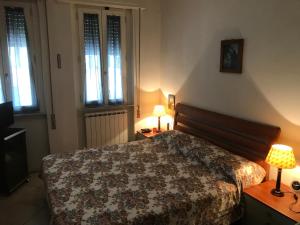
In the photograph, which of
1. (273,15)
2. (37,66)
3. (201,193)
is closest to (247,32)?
(273,15)

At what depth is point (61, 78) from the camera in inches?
145

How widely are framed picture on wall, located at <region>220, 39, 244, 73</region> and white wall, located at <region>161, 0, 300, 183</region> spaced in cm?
6

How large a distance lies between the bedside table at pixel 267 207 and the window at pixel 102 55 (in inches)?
99.4

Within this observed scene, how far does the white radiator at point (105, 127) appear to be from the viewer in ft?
13.0

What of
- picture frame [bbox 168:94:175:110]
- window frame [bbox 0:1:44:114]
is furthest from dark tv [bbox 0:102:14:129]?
picture frame [bbox 168:94:175:110]

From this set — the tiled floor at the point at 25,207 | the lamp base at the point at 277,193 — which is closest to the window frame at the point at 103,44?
the tiled floor at the point at 25,207

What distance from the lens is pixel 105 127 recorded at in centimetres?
407

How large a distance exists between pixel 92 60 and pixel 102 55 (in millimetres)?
169

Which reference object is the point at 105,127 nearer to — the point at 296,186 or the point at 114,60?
the point at 114,60

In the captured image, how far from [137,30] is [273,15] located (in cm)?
215

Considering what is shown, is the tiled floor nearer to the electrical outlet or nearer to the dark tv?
the dark tv

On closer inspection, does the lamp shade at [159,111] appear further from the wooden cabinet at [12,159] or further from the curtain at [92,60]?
the wooden cabinet at [12,159]

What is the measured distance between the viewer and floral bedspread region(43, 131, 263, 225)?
1.98 m

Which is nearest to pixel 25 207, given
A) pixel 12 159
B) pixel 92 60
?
pixel 12 159
